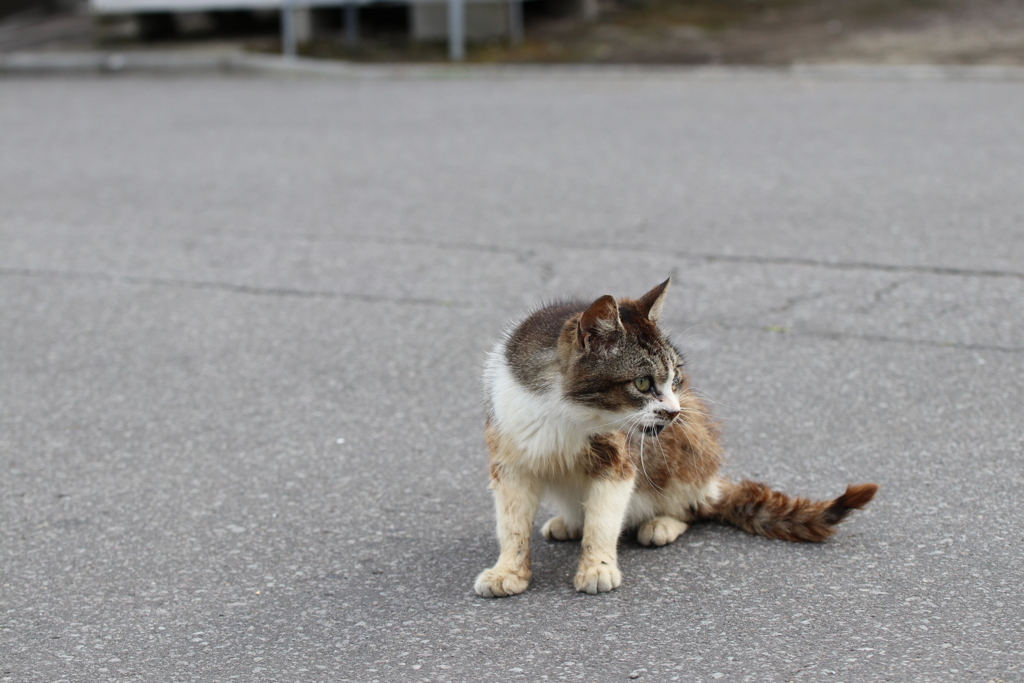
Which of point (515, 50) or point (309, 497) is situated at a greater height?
point (515, 50)

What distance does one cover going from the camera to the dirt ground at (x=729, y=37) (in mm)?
11625

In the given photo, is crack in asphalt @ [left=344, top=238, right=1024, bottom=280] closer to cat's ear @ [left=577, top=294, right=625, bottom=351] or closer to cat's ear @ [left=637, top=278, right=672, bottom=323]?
cat's ear @ [left=637, top=278, right=672, bottom=323]

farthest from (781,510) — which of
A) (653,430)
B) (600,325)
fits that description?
(600,325)

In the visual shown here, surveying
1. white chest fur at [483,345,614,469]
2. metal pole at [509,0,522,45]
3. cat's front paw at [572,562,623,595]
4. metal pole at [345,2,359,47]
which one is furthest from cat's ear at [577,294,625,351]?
metal pole at [345,2,359,47]

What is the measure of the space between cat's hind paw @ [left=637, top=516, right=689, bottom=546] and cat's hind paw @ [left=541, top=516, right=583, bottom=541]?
193 millimetres

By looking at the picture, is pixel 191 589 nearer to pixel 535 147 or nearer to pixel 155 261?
pixel 155 261

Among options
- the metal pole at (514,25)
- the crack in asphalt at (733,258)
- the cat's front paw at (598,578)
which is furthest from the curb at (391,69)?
the cat's front paw at (598,578)

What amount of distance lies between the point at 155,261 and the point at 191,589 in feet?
12.0

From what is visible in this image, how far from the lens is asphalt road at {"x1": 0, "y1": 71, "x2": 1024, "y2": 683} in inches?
120

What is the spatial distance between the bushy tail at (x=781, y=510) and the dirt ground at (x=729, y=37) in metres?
8.51

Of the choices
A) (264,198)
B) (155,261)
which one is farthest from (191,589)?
(264,198)

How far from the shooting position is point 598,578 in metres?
3.23

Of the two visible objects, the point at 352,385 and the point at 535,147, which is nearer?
the point at 352,385

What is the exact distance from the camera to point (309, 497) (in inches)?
154
